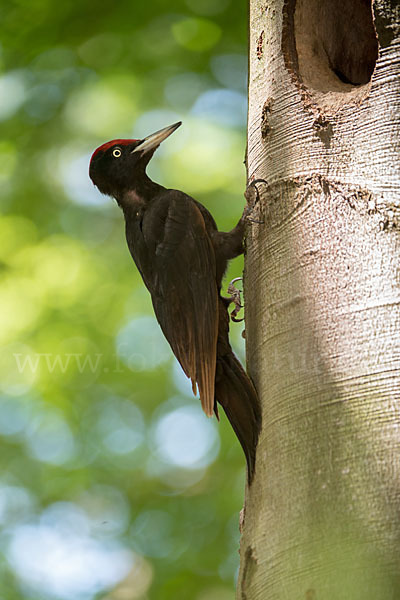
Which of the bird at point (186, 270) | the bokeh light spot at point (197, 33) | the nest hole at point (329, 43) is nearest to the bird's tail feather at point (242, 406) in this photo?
the bird at point (186, 270)

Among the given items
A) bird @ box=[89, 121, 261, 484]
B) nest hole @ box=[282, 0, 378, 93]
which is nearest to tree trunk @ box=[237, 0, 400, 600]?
nest hole @ box=[282, 0, 378, 93]

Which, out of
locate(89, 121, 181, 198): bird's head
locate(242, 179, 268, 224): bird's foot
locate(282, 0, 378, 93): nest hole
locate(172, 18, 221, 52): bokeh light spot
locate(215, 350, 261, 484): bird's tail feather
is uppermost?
locate(172, 18, 221, 52): bokeh light spot

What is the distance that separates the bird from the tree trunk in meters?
0.21

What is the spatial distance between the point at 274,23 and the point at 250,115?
37cm

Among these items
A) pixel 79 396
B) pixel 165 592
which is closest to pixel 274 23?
pixel 79 396

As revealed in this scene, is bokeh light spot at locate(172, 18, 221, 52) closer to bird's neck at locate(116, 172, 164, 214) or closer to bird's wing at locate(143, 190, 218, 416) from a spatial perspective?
bird's neck at locate(116, 172, 164, 214)

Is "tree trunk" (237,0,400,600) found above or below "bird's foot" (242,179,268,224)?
below

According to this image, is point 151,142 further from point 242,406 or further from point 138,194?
point 242,406

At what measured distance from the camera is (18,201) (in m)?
5.34

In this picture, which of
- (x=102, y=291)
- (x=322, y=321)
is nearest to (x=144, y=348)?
(x=102, y=291)

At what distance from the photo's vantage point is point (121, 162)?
439 centimetres

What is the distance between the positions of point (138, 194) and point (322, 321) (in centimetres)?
227

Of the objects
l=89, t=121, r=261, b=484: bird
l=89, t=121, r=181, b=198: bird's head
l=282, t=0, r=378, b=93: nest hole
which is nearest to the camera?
l=89, t=121, r=261, b=484: bird

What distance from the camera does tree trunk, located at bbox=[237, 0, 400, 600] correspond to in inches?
73.2
